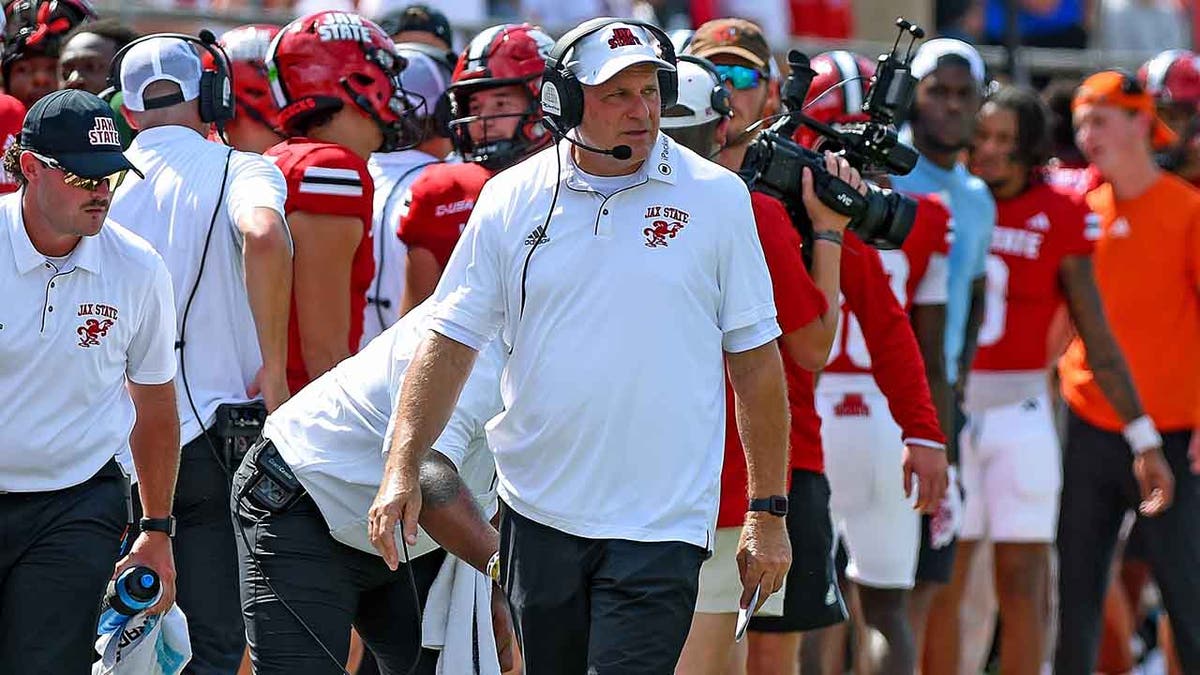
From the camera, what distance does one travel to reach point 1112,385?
7.81 m

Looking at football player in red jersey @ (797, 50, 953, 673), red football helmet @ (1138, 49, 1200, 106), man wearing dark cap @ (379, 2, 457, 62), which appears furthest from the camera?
red football helmet @ (1138, 49, 1200, 106)

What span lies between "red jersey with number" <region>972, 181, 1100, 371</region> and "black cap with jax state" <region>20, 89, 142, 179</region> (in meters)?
3.96

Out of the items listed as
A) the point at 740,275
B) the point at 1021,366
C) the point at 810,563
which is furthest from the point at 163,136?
the point at 1021,366

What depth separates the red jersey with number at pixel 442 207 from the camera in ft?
20.4

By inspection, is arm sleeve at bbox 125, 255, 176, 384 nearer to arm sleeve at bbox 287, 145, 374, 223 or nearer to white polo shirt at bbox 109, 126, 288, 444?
white polo shirt at bbox 109, 126, 288, 444

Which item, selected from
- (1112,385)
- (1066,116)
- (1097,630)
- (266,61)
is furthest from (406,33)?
(1066,116)

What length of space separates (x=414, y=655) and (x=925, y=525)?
266cm

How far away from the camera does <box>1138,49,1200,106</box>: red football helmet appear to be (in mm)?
9516

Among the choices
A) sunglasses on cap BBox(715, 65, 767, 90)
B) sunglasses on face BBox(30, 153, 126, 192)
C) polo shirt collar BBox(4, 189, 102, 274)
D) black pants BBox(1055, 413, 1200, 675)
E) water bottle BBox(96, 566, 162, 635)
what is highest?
sunglasses on face BBox(30, 153, 126, 192)

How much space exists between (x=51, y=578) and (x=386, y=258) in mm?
2031

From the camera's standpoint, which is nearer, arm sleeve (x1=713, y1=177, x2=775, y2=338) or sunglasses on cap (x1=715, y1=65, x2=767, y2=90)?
arm sleeve (x1=713, y1=177, x2=775, y2=338)

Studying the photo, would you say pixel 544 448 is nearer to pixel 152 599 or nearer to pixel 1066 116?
pixel 152 599

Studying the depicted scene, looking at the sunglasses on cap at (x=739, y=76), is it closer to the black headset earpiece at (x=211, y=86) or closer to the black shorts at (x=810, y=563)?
the black shorts at (x=810, y=563)

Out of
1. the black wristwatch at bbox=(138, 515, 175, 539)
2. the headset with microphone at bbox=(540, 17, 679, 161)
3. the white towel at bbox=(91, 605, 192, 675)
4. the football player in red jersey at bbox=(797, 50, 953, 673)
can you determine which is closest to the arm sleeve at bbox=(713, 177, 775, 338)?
the headset with microphone at bbox=(540, 17, 679, 161)
